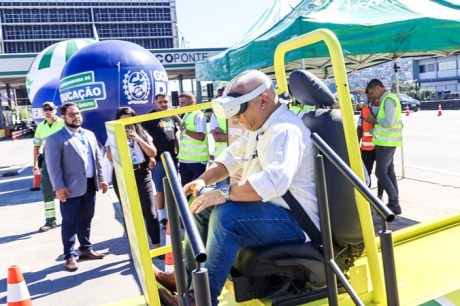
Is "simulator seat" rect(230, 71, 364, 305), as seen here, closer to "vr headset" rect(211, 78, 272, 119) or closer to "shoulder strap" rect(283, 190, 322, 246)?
"shoulder strap" rect(283, 190, 322, 246)

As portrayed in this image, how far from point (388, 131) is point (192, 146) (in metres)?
2.64

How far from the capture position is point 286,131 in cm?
218

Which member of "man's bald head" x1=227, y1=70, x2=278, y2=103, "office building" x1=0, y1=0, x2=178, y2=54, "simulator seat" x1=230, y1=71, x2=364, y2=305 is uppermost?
"office building" x1=0, y1=0, x2=178, y2=54

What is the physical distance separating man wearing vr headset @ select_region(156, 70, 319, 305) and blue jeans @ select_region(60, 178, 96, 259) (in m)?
2.88

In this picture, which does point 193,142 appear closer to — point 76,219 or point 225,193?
point 76,219

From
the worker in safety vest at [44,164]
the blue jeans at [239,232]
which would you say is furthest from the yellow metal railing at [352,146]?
the worker in safety vest at [44,164]

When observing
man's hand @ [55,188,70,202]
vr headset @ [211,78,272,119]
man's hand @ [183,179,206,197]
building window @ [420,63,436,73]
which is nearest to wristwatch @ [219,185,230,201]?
man's hand @ [183,179,206,197]

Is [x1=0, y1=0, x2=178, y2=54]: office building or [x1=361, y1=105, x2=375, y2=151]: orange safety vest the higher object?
[x1=0, y1=0, x2=178, y2=54]: office building

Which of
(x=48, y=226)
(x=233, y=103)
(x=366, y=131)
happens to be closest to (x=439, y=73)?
(x=366, y=131)

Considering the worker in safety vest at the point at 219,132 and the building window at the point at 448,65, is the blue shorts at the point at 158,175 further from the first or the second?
the building window at the point at 448,65

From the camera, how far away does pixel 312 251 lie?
2254 millimetres

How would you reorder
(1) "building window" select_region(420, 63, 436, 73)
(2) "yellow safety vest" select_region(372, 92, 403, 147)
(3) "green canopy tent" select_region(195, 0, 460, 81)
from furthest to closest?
(1) "building window" select_region(420, 63, 436, 73) → (2) "yellow safety vest" select_region(372, 92, 403, 147) → (3) "green canopy tent" select_region(195, 0, 460, 81)

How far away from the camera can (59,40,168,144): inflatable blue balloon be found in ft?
24.8

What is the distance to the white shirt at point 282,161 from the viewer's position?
2.08 metres
